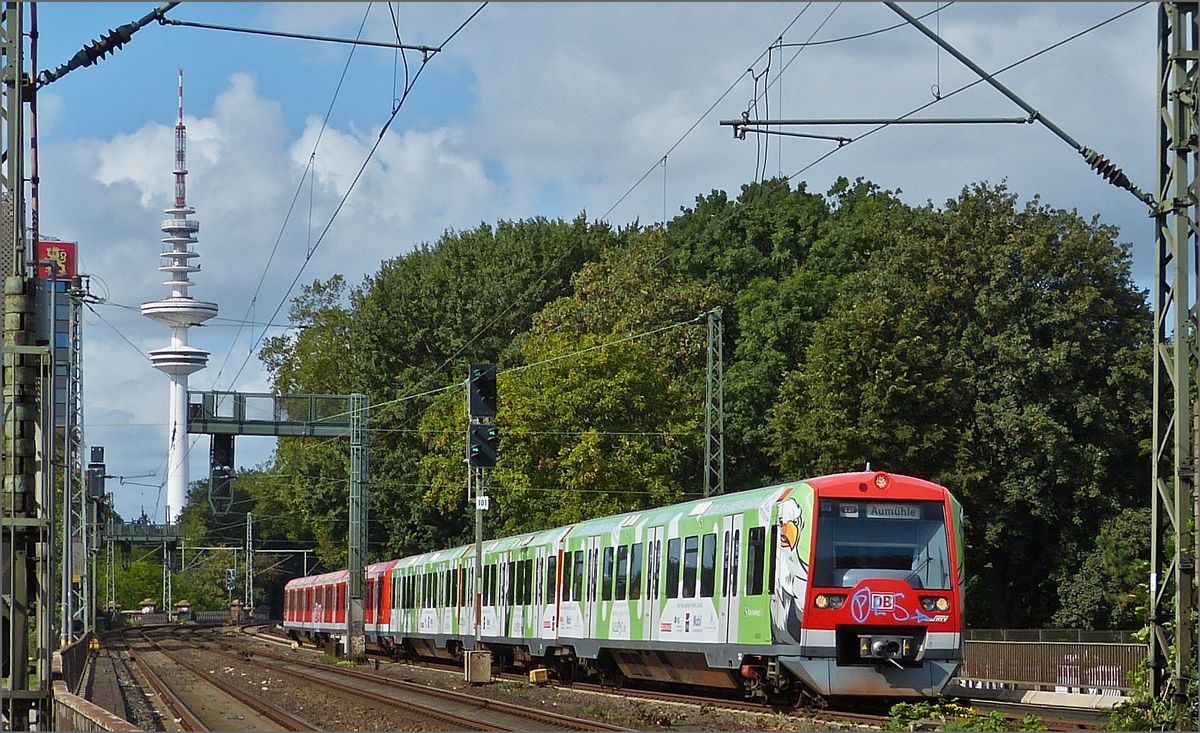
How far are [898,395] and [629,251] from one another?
1258 cm

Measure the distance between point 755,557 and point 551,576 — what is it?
9849 mm

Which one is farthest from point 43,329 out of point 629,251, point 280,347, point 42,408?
point 280,347

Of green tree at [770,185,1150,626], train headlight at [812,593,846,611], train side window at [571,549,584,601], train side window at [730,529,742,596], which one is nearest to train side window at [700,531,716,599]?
train side window at [730,529,742,596]

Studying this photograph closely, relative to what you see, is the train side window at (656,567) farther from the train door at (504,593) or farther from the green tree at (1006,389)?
the green tree at (1006,389)

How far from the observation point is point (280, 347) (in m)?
77.7

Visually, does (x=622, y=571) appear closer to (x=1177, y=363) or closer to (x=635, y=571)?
(x=635, y=571)

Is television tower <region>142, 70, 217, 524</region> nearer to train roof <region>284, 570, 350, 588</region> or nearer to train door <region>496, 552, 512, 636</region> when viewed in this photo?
train roof <region>284, 570, 350, 588</region>

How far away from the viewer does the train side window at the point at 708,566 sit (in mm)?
21125

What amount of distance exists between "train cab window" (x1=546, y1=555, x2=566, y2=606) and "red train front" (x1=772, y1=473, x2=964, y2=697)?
403 inches

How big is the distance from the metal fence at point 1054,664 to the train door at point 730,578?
20.1 feet

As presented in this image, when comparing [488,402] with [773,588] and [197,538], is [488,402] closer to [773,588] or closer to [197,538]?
[773,588]

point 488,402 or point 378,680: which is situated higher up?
point 488,402

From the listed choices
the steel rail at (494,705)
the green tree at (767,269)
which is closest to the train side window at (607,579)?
the steel rail at (494,705)

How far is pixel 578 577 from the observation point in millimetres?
27266
